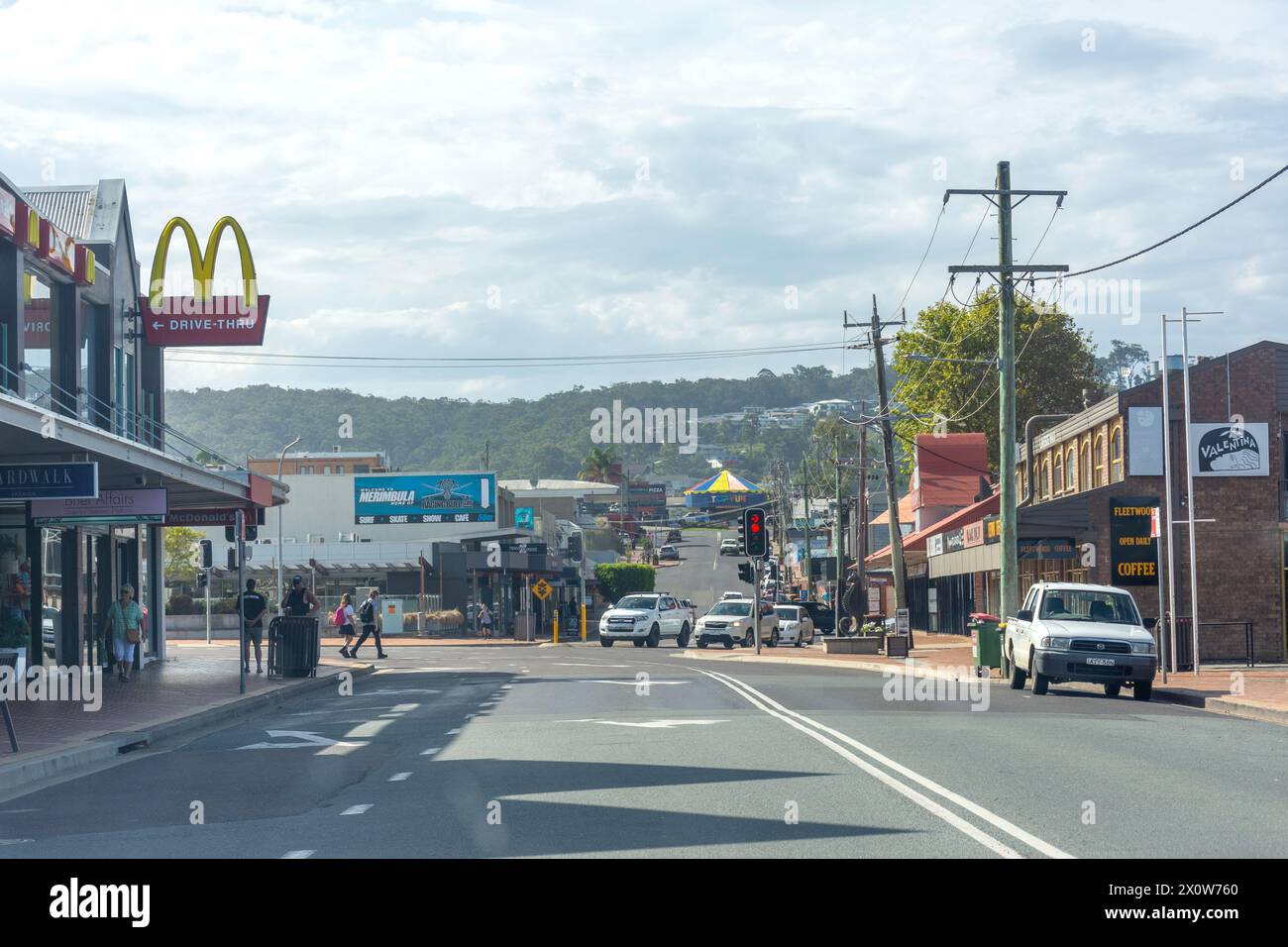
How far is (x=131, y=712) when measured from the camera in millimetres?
20312

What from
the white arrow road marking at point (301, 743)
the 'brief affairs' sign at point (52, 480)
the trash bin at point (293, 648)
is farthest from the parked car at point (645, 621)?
the white arrow road marking at point (301, 743)

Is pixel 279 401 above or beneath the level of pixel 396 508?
above

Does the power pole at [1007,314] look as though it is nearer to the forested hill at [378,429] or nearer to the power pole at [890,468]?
the power pole at [890,468]

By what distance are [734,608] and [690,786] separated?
3618cm

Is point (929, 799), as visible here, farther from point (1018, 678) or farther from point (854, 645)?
point (854, 645)

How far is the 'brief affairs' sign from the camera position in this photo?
19719 mm

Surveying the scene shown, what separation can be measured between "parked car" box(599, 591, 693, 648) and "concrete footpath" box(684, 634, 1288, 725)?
4.90 m

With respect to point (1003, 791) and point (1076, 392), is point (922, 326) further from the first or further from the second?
point (1003, 791)

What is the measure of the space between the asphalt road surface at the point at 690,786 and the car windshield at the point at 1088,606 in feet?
8.19

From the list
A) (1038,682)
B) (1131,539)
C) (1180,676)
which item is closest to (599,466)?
(1131,539)

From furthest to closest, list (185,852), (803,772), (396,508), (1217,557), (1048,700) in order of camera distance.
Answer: (396,508), (1217,557), (1048,700), (803,772), (185,852)
